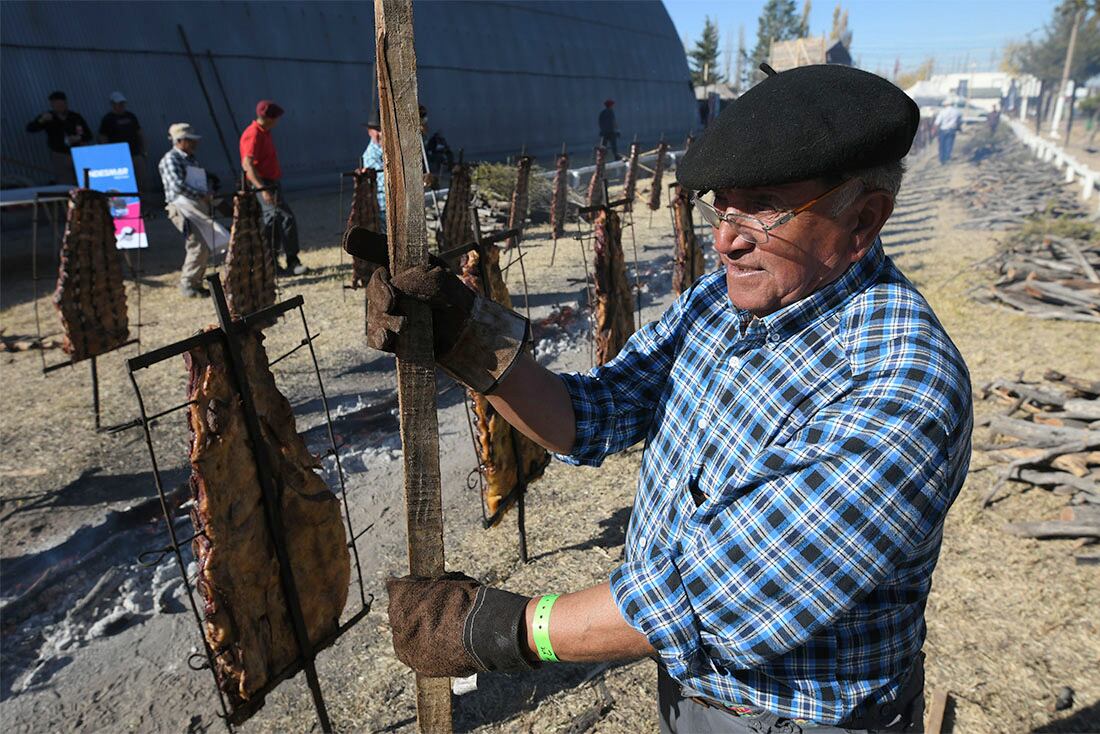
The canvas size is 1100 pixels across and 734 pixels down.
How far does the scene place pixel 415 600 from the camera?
67.6 inches

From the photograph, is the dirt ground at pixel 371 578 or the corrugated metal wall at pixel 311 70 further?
the corrugated metal wall at pixel 311 70

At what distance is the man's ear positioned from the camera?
154cm

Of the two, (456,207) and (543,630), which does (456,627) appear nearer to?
(543,630)

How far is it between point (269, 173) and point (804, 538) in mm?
10169

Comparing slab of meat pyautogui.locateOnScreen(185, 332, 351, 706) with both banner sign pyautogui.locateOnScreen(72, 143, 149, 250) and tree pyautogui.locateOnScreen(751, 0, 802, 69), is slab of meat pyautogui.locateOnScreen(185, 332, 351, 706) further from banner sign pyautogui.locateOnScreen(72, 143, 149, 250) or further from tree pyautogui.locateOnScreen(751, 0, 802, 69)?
tree pyautogui.locateOnScreen(751, 0, 802, 69)

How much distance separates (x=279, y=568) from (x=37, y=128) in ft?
42.5

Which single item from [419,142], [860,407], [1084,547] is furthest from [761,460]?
[1084,547]

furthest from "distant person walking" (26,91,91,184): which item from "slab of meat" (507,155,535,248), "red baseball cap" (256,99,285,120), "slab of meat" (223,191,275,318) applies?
"slab of meat" (223,191,275,318)

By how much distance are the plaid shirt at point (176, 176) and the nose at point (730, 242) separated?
8.57 meters

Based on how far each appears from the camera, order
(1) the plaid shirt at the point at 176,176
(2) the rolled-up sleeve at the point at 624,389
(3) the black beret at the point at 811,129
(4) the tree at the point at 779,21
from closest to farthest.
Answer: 1. (3) the black beret at the point at 811,129
2. (2) the rolled-up sleeve at the point at 624,389
3. (1) the plaid shirt at the point at 176,176
4. (4) the tree at the point at 779,21

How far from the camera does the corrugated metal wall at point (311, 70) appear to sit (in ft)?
44.2

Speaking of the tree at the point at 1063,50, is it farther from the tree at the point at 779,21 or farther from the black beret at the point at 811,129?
the black beret at the point at 811,129

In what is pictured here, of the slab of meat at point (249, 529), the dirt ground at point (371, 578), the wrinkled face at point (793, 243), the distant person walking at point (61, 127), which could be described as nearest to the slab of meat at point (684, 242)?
the dirt ground at point (371, 578)

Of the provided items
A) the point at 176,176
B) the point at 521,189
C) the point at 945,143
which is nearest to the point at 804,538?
the point at 176,176
